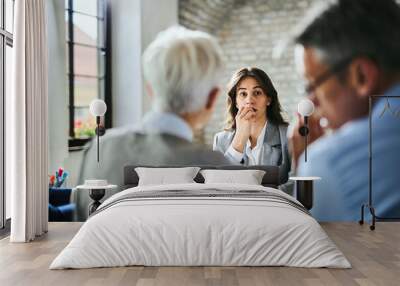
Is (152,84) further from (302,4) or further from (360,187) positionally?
(360,187)

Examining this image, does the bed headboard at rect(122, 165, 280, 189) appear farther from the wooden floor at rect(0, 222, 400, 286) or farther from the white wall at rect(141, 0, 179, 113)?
the wooden floor at rect(0, 222, 400, 286)

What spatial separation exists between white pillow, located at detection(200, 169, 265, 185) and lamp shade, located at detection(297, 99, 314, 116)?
94 centimetres

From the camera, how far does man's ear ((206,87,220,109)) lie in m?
8.20

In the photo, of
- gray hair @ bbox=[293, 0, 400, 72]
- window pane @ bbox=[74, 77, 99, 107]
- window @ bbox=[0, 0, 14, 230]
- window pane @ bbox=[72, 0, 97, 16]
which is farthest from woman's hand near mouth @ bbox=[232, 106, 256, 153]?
window @ bbox=[0, 0, 14, 230]

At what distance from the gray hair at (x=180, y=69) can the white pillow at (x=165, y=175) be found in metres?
0.89

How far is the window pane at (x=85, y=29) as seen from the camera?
8.18m

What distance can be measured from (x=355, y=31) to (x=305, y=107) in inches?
46.9

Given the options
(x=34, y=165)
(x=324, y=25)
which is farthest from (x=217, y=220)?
(x=324, y=25)

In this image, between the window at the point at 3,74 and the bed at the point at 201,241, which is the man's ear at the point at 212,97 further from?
the bed at the point at 201,241

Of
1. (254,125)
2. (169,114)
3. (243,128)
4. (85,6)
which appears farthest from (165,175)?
(85,6)

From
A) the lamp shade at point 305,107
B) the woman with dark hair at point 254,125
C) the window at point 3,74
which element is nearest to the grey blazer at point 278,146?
the woman with dark hair at point 254,125

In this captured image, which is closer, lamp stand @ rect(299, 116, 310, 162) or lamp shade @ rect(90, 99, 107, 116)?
lamp shade @ rect(90, 99, 107, 116)

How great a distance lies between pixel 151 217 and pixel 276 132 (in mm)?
3351

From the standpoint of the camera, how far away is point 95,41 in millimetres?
8273
